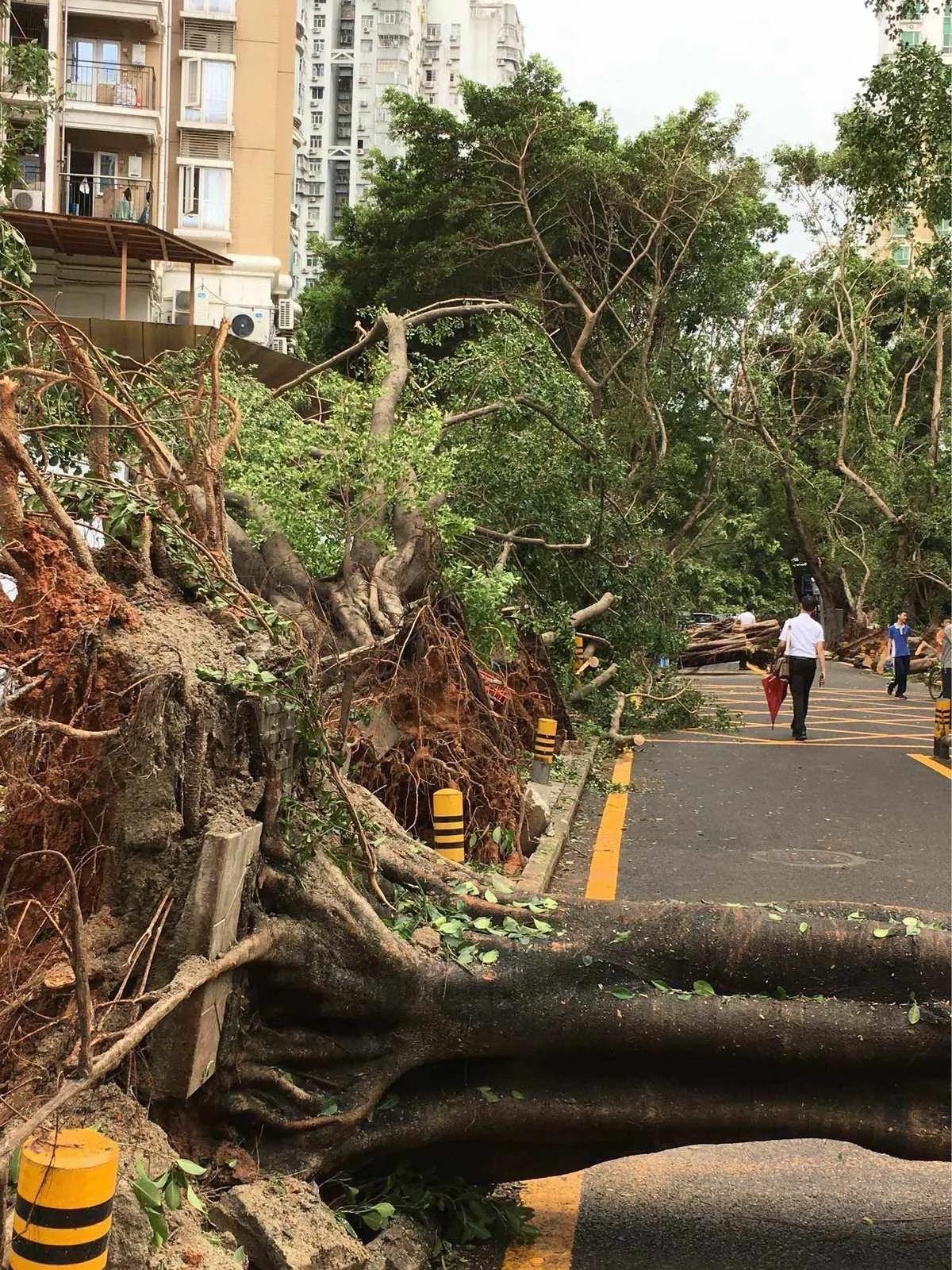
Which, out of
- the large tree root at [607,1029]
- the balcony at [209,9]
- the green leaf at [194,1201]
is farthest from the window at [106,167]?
the green leaf at [194,1201]

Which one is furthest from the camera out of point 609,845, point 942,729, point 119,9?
point 119,9

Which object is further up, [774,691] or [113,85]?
[113,85]

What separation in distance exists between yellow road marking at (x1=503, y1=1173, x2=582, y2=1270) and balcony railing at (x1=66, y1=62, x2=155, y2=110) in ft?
130

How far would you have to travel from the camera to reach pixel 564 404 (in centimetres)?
1730

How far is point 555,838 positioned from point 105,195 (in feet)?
112

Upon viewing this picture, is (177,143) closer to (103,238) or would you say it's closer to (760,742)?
(103,238)

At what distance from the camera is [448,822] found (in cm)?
926

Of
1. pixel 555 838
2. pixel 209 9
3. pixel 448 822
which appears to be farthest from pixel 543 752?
pixel 209 9

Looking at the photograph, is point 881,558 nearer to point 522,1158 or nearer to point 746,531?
point 746,531

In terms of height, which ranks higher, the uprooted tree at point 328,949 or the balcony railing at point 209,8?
the balcony railing at point 209,8

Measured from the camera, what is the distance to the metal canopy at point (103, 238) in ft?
88.1

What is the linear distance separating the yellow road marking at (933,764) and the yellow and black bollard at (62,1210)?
14.1 meters

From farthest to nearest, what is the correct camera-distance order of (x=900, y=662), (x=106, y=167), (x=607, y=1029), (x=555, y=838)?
(x=106, y=167) → (x=900, y=662) → (x=555, y=838) → (x=607, y=1029)

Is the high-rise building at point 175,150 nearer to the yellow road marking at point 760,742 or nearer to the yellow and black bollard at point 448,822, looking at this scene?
the yellow road marking at point 760,742
